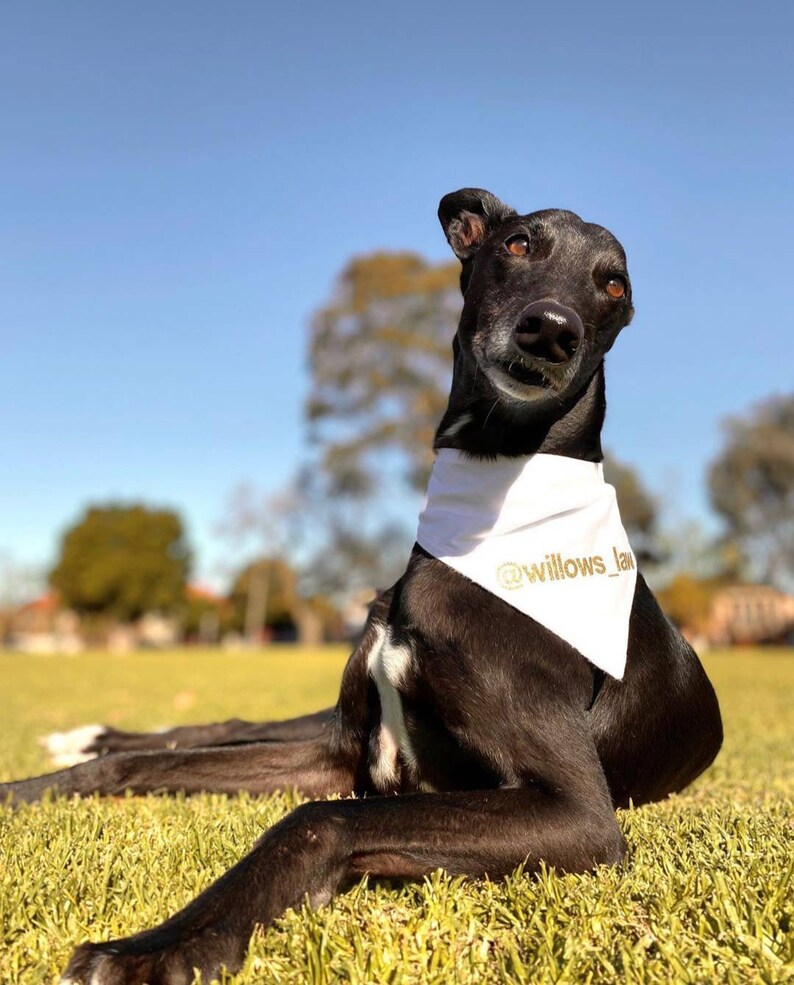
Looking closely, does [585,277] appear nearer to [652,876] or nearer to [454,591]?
[454,591]

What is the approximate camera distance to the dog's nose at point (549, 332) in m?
2.99

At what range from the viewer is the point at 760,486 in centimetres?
5703

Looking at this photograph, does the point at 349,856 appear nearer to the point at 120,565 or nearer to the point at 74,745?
the point at 74,745

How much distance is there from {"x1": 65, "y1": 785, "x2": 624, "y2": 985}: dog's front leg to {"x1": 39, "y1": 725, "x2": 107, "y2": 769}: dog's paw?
295 centimetres

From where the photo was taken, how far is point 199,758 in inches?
151

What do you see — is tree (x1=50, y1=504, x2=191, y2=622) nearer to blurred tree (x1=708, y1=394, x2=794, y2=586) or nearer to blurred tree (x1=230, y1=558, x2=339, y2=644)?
blurred tree (x1=230, y1=558, x2=339, y2=644)

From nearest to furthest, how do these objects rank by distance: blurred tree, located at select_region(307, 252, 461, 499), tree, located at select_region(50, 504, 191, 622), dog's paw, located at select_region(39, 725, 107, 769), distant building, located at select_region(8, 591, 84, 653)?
dog's paw, located at select_region(39, 725, 107, 769)
blurred tree, located at select_region(307, 252, 461, 499)
distant building, located at select_region(8, 591, 84, 653)
tree, located at select_region(50, 504, 191, 622)

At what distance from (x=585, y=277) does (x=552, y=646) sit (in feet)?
4.89

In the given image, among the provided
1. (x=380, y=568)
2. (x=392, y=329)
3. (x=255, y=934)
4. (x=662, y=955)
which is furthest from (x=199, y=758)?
(x=380, y=568)

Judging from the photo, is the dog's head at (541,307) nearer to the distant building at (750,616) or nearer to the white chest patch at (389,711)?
the white chest patch at (389,711)

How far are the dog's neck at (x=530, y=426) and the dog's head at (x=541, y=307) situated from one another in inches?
1.8

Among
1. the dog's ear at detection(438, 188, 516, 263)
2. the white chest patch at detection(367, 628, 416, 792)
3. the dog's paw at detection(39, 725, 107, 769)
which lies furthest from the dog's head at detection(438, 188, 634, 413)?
the dog's paw at detection(39, 725, 107, 769)

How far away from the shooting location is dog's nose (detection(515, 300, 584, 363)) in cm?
299

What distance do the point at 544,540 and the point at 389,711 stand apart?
81cm
